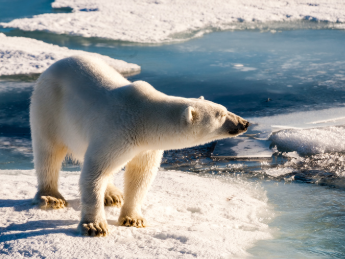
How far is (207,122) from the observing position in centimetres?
260

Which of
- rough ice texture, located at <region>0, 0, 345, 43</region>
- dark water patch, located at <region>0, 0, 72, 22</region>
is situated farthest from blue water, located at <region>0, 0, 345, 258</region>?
rough ice texture, located at <region>0, 0, 345, 43</region>

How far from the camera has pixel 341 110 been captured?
579cm

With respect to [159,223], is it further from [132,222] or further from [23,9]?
[23,9]

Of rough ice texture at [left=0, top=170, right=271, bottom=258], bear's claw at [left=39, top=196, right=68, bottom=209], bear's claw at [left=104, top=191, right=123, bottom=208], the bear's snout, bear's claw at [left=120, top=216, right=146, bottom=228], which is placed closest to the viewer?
rough ice texture at [left=0, top=170, right=271, bottom=258]

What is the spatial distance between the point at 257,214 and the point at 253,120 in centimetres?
235

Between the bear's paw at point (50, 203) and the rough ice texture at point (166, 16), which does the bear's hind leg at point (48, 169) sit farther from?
the rough ice texture at point (166, 16)

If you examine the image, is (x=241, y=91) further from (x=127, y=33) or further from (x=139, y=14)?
(x=139, y=14)

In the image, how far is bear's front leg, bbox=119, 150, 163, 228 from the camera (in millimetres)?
2953

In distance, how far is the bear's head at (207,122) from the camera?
8.38 feet

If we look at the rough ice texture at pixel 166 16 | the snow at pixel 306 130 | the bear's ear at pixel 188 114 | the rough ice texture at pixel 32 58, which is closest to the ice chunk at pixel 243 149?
the snow at pixel 306 130

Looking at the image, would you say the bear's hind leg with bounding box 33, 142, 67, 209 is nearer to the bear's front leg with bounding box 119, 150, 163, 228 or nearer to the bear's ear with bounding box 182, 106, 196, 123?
the bear's front leg with bounding box 119, 150, 163, 228

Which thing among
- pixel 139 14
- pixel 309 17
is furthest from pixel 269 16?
pixel 139 14

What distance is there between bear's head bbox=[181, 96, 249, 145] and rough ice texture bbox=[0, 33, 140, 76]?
16.3 ft

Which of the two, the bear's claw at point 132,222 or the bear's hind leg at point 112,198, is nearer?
the bear's claw at point 132,222
